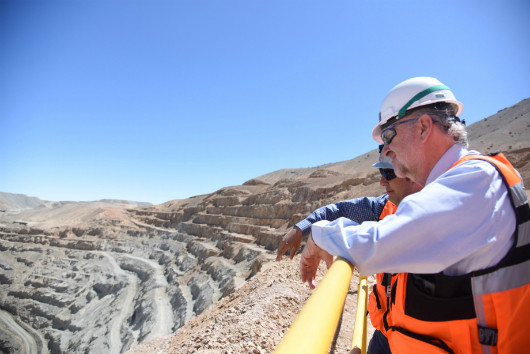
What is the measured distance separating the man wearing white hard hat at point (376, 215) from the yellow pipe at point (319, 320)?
63 centimetres

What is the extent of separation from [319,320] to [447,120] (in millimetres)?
1325

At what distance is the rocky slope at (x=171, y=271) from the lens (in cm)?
526

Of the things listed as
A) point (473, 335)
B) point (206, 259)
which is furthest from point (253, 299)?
point (206, 259)

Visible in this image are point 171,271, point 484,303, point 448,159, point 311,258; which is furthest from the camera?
point 171,271

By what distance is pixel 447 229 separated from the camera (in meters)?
0.90

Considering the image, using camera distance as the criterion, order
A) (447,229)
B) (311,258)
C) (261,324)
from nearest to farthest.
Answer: (447,229) < (311,258) < (261,324)

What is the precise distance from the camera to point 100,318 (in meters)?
28.3

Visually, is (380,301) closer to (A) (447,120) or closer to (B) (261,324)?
(A) (447,120)

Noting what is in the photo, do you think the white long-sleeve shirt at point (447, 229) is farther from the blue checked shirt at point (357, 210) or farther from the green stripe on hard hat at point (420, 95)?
the blue checked shirt at point (357, 210)

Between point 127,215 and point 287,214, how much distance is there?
48.5 metres

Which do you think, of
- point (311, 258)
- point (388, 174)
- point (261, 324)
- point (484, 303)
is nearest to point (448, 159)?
point (484, 303)

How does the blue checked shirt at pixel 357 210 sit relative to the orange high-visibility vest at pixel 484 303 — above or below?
above

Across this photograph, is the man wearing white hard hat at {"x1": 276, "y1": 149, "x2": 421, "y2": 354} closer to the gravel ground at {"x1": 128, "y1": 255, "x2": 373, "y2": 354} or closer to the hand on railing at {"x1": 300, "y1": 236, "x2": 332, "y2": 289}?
the hand on railing at {"x1": 300, "y1": 236, "x2": 332, "y2": 289}

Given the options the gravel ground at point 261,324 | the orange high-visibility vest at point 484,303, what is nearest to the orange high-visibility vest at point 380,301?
the orange high-visibility vest at point 484,303
